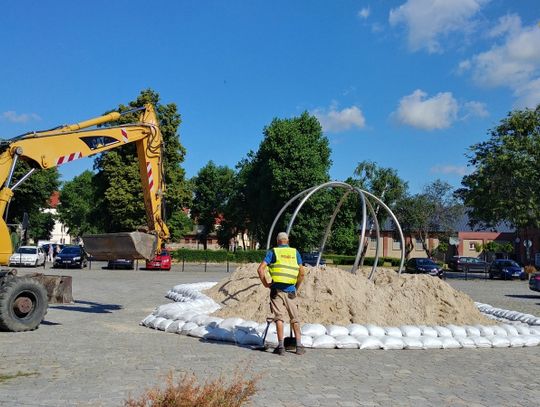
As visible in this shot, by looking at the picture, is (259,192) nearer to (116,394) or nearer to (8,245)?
(8,245)

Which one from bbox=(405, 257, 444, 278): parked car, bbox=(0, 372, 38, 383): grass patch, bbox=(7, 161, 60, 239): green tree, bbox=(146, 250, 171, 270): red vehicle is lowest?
bbox=(0, 372, 38, 383): grass patch

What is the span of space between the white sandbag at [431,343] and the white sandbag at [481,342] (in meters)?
0.77

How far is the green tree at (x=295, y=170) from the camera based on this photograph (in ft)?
168

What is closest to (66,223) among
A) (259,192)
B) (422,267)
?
(259,192)

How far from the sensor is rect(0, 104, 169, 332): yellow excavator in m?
11.2

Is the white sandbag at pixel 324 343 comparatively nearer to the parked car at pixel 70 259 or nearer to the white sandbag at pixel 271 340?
the white sandbag at pixel 271 340

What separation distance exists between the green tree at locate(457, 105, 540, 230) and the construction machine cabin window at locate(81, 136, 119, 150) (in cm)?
2952

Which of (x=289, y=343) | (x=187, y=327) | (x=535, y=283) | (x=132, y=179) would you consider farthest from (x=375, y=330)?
(x=132, y=179)

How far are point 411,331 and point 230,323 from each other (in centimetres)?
342

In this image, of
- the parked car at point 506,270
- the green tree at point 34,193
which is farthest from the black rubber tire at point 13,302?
the parked car at point 506,270

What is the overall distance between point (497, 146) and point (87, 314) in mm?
32982

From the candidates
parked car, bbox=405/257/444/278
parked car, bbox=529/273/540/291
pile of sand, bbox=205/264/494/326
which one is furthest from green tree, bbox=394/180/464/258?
pile of sand, bbox=205/264/494/326

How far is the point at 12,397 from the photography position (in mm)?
6117

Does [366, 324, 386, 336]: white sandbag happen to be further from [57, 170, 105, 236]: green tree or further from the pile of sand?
[57, 170, 105, 236]: green tree
